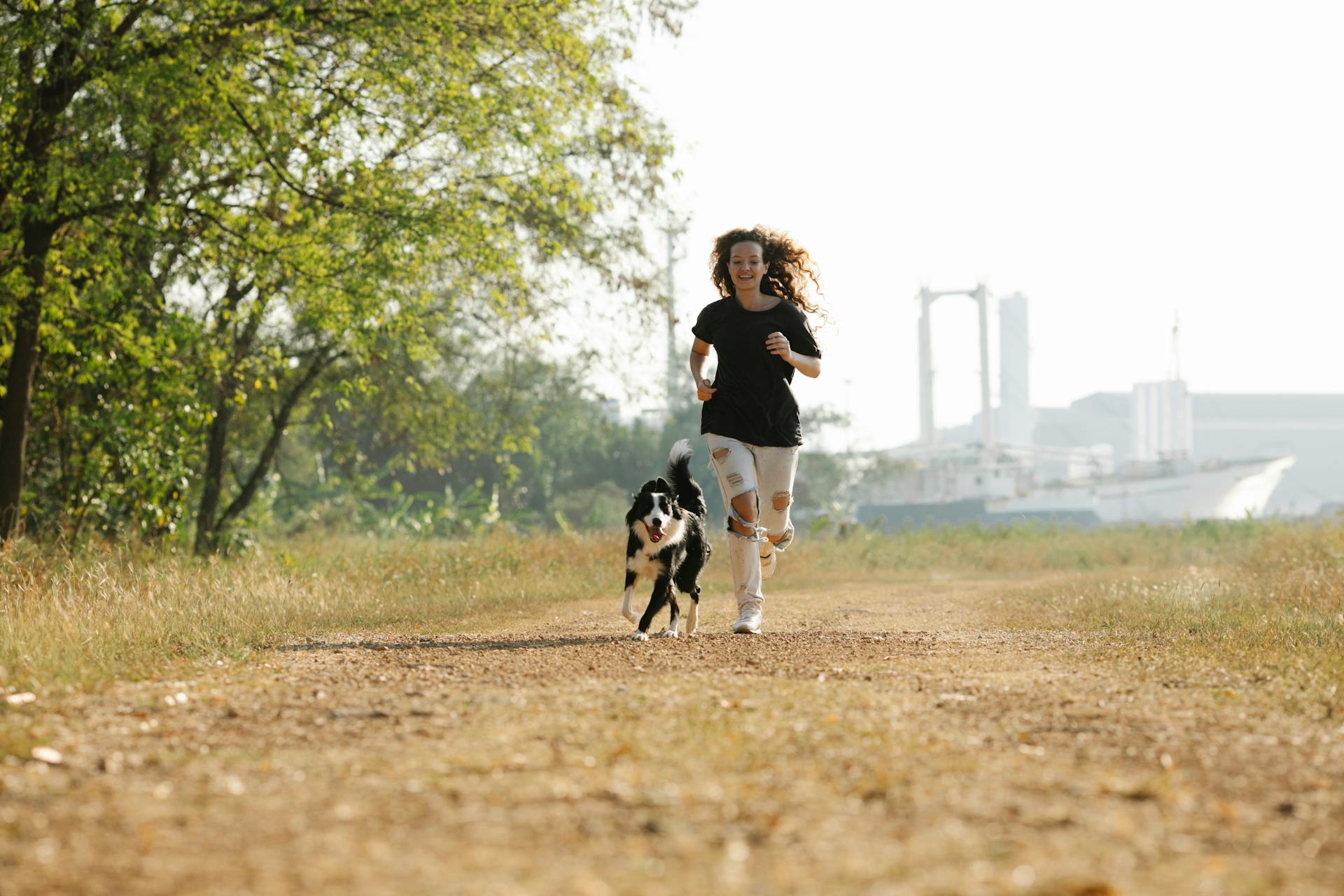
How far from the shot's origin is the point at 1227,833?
317 centimetres

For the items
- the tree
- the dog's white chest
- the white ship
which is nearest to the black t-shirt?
the dog's white chest

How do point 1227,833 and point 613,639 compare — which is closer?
point 1227,833

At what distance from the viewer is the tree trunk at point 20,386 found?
42.1 feet

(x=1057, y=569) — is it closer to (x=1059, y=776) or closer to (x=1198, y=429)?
(x=1059, y=776)

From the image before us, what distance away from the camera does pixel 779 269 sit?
8.66m

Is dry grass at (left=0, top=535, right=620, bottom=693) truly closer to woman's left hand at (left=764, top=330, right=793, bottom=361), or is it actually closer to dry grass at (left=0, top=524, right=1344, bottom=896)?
dry grass at (left=0, top=524, right=1344, bottom=896)

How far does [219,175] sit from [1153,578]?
1149cm

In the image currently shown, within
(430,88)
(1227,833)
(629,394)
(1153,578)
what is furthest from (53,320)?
(1227,833)

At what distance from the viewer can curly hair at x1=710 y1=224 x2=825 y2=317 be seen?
8.60 m

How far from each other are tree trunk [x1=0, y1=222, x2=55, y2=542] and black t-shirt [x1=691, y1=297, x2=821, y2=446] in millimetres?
7723

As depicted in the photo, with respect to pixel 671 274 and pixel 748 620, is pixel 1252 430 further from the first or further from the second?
pixel 748 620

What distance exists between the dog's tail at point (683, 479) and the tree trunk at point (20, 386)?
725 centimetres

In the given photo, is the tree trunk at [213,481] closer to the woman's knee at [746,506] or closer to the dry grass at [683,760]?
the dry grass at [683,760]

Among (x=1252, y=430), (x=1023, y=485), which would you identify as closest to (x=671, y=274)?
(x=1023, y=485)
